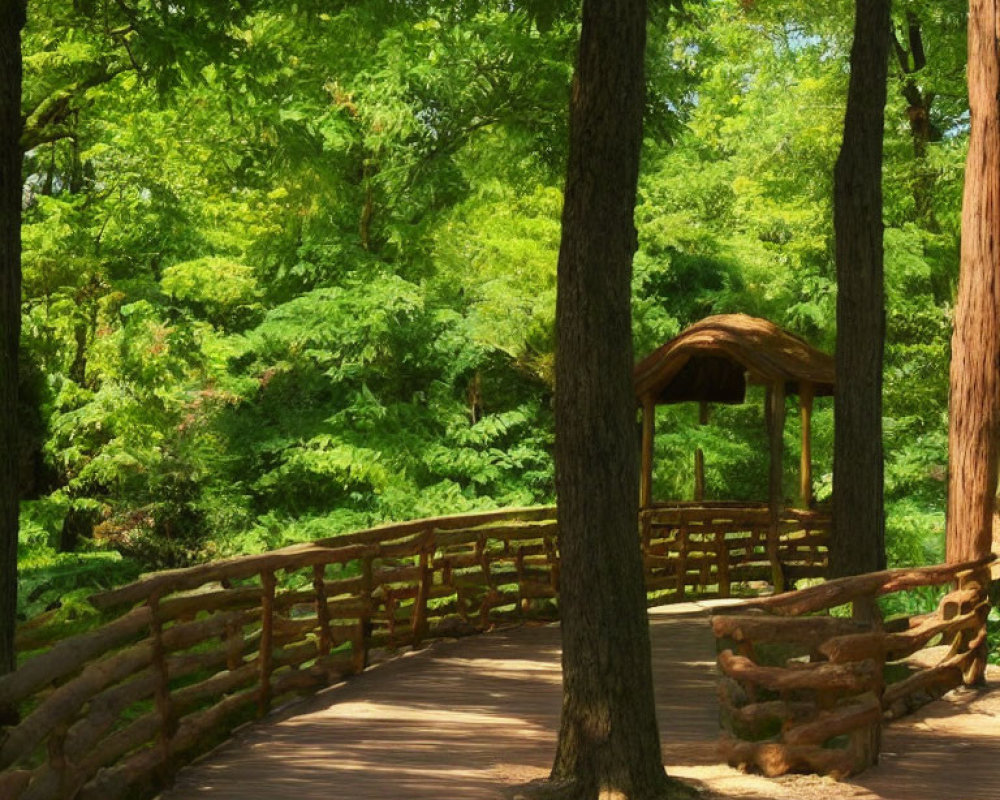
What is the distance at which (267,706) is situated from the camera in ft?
35.1

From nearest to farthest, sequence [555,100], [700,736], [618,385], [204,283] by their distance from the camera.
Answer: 1. [618,385]
2. [700,736]
3. [555,100]
4. [204,283]

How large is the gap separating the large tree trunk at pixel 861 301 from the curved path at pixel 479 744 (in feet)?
7.12

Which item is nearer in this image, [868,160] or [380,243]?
[868,160]

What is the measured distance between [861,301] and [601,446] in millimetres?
6814

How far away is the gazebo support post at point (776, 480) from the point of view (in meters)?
19.7

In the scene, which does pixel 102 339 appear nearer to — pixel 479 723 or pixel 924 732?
pixel 479 723

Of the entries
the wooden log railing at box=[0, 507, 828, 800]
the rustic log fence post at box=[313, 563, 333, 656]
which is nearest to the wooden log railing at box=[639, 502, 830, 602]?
the wooden log railing at box=[0, 507, 828, 800]

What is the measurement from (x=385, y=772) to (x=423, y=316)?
2084 centimetres

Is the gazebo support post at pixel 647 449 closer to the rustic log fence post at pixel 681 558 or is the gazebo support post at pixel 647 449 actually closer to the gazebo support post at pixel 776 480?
the rustic log fence post at pixel 681 558

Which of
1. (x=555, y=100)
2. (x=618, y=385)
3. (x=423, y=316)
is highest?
(x=555, y=100)

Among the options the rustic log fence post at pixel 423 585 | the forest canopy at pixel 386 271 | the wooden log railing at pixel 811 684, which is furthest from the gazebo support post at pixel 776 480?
the wooden log railing at pixel 811 684

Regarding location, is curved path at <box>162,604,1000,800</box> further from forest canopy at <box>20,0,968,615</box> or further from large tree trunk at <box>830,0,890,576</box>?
forest canopy at <box>20,0,968,615</box>

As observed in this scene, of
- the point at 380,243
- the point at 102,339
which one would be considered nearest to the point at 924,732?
the point at 102,339

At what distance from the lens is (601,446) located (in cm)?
822
